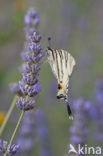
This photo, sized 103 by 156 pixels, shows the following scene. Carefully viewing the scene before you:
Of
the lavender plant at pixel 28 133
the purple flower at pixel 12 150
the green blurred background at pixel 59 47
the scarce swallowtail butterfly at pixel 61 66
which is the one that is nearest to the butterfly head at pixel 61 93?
the scarce swallowtail butterfly at pixel 61 66

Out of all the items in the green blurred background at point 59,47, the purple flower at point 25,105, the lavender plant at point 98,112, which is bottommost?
the purple flower at point 25,105

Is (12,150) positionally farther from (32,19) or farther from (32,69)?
(32,19)

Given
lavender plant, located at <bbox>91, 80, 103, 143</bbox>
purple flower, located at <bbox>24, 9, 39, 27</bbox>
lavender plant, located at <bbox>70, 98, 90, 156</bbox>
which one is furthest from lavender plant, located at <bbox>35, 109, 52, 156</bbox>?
purple flower, located at <bbox>24, 9, 39, 27</bbox>

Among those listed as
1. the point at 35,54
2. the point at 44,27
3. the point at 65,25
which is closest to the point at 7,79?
the point at 44,27

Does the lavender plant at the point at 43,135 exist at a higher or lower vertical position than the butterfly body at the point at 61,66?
higher

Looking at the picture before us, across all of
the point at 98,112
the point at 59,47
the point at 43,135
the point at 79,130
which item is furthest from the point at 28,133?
the point at 59,47

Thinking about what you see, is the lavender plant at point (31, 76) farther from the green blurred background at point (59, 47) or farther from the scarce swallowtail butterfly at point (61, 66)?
the green blurred background at point (59, 47)

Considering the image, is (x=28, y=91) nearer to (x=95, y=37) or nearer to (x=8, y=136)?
(x=8, y=136)

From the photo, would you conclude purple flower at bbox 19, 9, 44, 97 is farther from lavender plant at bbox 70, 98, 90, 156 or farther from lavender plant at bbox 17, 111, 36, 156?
lavender plant at bbox 17, 111, 36, 156
